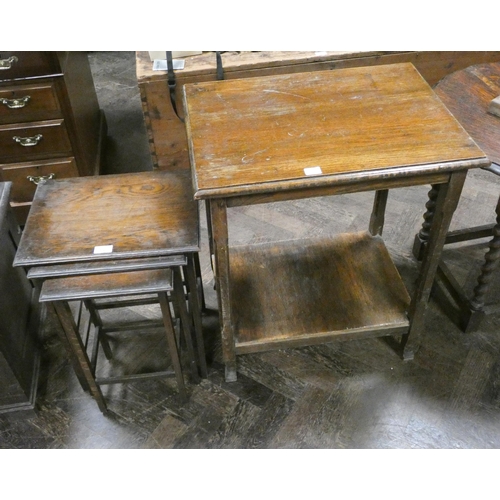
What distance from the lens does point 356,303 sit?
1760mm

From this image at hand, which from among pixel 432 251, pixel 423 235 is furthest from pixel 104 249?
pixel 423 235

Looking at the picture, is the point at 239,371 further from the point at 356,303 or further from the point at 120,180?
the point at 120,180

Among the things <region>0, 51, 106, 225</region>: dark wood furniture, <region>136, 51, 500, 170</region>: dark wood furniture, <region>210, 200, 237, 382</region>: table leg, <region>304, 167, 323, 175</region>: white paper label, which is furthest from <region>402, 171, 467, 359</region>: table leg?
<region>0, 51, 106, 225</region>: dark wood furniture

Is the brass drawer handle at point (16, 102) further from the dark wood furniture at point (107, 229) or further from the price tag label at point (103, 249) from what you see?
the price tag label at point (103, 249)

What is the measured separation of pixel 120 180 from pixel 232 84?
0.45 metres

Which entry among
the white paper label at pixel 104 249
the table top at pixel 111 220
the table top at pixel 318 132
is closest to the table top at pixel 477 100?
the table top at pixel 318 132

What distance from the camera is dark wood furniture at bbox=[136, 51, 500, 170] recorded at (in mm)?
2271

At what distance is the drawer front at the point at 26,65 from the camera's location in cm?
190

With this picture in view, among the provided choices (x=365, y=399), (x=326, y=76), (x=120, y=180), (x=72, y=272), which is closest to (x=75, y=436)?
(x=72, y=272)

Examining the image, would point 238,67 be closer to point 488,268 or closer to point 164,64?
point 164,64

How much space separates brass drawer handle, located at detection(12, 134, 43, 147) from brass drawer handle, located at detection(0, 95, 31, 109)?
0.44 feet

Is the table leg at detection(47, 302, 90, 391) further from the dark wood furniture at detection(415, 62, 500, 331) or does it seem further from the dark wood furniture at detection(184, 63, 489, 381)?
the dark wood furniture at detection(415, 62, 500, 331)

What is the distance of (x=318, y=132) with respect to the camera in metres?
1.37

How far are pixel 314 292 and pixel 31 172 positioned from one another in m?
1.32
